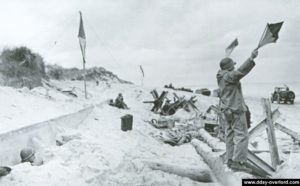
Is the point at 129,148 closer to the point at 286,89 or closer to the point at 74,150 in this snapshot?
the point at 74,150

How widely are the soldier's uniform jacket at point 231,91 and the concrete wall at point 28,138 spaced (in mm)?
3877

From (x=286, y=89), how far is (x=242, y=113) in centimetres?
2393

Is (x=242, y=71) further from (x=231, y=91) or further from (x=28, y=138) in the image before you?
(x=28, y=138)

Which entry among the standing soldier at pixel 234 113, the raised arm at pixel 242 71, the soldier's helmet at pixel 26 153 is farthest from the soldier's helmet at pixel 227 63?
the soldier's helmet at pixel 26 153

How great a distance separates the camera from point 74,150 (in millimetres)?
5926

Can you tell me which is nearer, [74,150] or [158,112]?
[74,150]

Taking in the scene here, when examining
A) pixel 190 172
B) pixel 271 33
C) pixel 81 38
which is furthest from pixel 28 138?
pixel 81 38

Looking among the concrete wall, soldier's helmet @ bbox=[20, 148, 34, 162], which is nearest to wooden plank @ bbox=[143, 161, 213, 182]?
soldier's helmet @ bbox=[20, 148, 34, 162]

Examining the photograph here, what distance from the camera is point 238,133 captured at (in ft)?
14.4

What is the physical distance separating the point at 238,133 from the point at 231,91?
63cm

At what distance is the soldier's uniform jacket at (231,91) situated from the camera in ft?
14.2

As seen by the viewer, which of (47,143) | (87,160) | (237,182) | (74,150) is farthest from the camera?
(47,143)

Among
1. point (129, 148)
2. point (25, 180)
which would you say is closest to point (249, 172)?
point (25, 180)

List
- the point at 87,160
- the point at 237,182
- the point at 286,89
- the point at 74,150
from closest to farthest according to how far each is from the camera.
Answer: the point at 237,182, the point at 87,160, the point at 74,150, the point at 286,89
